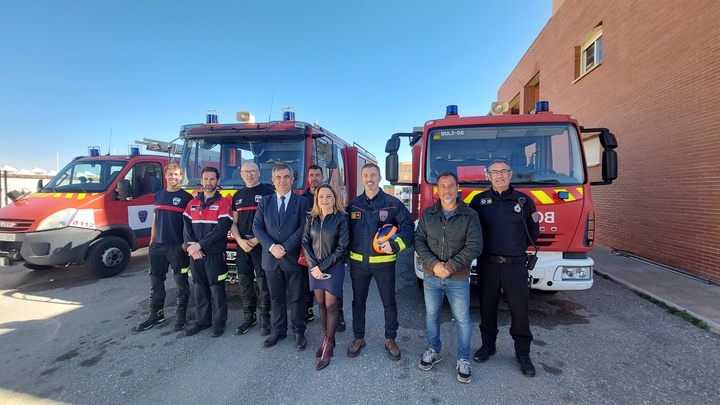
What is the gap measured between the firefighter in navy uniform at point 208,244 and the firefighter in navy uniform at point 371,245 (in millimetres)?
1512

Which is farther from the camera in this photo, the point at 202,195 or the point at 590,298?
the point at 590,298

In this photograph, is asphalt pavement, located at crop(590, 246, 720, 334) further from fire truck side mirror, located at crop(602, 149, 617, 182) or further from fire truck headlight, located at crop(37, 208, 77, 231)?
fire truck headlight, located at crop(37, 208, 77, 231)

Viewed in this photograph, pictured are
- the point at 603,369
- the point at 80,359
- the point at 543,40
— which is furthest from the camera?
the point at 543,40

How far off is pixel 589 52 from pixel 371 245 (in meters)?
11.3

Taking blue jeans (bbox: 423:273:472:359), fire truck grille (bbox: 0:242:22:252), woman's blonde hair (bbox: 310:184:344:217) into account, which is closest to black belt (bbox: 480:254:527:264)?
blue jeans (bbox: 423:273:472:359)

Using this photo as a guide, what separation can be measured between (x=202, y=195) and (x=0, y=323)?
3189mm

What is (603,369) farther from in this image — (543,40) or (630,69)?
(543,40)

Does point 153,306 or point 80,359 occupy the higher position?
point 153,306

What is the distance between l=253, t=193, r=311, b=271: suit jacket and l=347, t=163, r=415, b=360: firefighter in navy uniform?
575mm

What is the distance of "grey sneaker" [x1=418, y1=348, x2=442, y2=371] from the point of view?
277 cm

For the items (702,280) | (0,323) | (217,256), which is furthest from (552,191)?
(0,323)

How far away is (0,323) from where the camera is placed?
3832 mm

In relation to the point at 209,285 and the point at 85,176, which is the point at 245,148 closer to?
the point at 209,285

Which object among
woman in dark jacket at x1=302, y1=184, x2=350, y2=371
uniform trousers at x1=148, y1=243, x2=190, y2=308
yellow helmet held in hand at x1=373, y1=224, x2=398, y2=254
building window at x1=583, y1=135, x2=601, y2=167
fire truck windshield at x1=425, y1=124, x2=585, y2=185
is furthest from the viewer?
building window at x1=583, y1=135, x2=601, y2=167
